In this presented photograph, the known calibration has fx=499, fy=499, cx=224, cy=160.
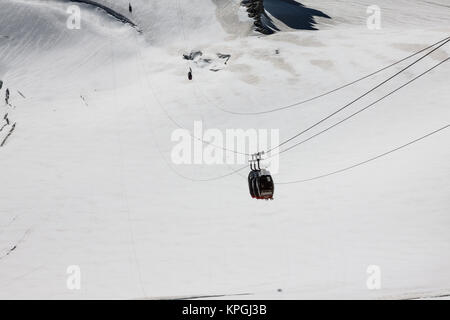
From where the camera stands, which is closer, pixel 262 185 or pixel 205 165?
pixel 262 185

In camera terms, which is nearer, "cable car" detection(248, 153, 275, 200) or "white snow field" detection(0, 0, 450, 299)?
"cable car" detection(248, 153, 275, 200)

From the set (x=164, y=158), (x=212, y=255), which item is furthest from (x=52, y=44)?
(x=212, y=255)

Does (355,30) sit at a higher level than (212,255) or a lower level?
higher

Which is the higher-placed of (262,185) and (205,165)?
(205,165)

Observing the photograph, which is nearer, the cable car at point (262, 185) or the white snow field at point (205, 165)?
the cable car at point (262, 185)
